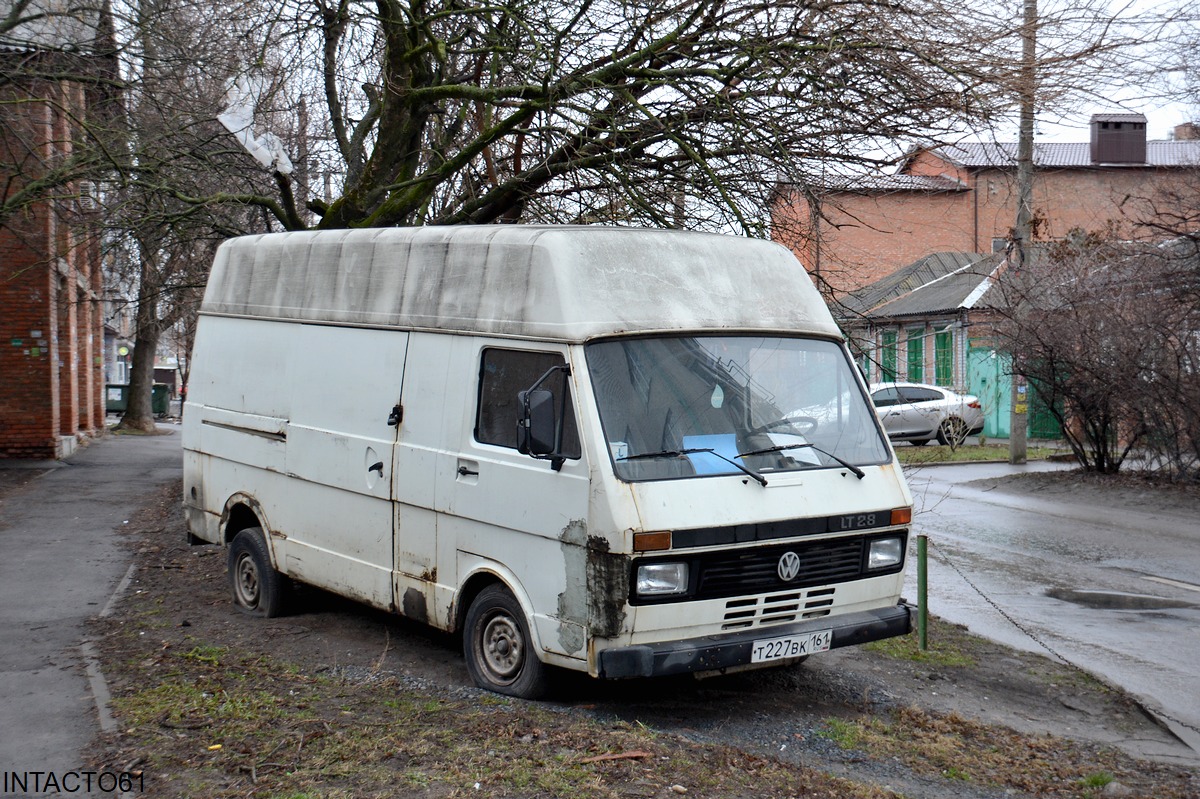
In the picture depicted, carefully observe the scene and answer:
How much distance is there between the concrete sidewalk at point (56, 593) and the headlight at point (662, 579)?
260cm

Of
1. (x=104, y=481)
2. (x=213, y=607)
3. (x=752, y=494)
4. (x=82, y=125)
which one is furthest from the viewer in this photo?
(x=104, y=481)

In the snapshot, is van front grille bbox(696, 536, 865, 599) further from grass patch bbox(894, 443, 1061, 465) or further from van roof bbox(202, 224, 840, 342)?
grass patch bbox(894, 443, 1061, 465)

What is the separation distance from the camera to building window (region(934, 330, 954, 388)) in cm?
3328

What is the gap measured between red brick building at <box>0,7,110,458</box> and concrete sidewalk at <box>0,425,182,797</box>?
1167 millimetres

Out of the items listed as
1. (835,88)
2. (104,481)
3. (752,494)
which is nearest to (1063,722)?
(752,494)

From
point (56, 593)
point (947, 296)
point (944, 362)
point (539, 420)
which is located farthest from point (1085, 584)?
point (947, 296)

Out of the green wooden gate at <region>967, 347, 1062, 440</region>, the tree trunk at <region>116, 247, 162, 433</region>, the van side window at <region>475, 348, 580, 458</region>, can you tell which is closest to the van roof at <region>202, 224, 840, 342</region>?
the van side window at <region>475, 348, 580, 458</region>

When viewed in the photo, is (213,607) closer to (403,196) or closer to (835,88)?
(403,196)

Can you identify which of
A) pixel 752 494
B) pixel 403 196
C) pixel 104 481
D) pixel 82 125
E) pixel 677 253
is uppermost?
pixel 82 125

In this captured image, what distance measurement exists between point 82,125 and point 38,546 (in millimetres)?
4668

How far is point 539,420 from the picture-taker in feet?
18.8

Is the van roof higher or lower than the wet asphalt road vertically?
higher

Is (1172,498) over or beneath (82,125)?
beneath

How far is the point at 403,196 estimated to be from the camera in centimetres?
1255
